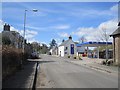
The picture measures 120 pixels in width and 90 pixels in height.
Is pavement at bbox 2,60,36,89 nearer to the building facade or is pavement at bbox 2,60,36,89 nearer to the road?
the road

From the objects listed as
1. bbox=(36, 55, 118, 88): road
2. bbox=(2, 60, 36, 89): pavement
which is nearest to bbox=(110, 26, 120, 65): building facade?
bbox=(36, 55, 118, 88): road

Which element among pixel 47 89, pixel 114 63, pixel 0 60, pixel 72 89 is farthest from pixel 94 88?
pixel 114 63

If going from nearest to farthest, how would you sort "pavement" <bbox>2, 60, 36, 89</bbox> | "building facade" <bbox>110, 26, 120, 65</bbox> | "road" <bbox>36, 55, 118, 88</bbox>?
"pavement" <bbox>2, 60, 36, 89</bbox> → "road" <bbox>36, 55, 118, 88</bbox> → "building facade" <bbox>110, 26, 120, 65</bbox>

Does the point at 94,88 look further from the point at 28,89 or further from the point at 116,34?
the point at 116,34

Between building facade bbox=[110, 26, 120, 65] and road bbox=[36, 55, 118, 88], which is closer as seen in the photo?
road bbox=[36, 55, 118, 88]

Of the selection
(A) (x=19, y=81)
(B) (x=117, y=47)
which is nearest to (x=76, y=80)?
(A) (x=19, y=81)

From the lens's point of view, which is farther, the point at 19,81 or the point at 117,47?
the point at 117,47

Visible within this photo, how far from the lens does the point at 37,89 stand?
13898 millimetres

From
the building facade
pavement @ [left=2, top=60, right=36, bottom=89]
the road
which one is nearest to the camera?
pavement @ [left=2, top=60, right=36, bottom=89]

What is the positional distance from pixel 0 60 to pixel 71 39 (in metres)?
118

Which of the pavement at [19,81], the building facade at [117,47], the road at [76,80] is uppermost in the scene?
the building facade at [117,47]

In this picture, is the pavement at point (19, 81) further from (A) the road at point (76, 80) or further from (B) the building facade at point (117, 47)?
(B) the building facade at point (117, 47)

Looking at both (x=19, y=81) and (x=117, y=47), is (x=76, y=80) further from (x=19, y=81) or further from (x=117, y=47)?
(x=117, y=47)

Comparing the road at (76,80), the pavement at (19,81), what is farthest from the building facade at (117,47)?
the pavement at (19,81)
